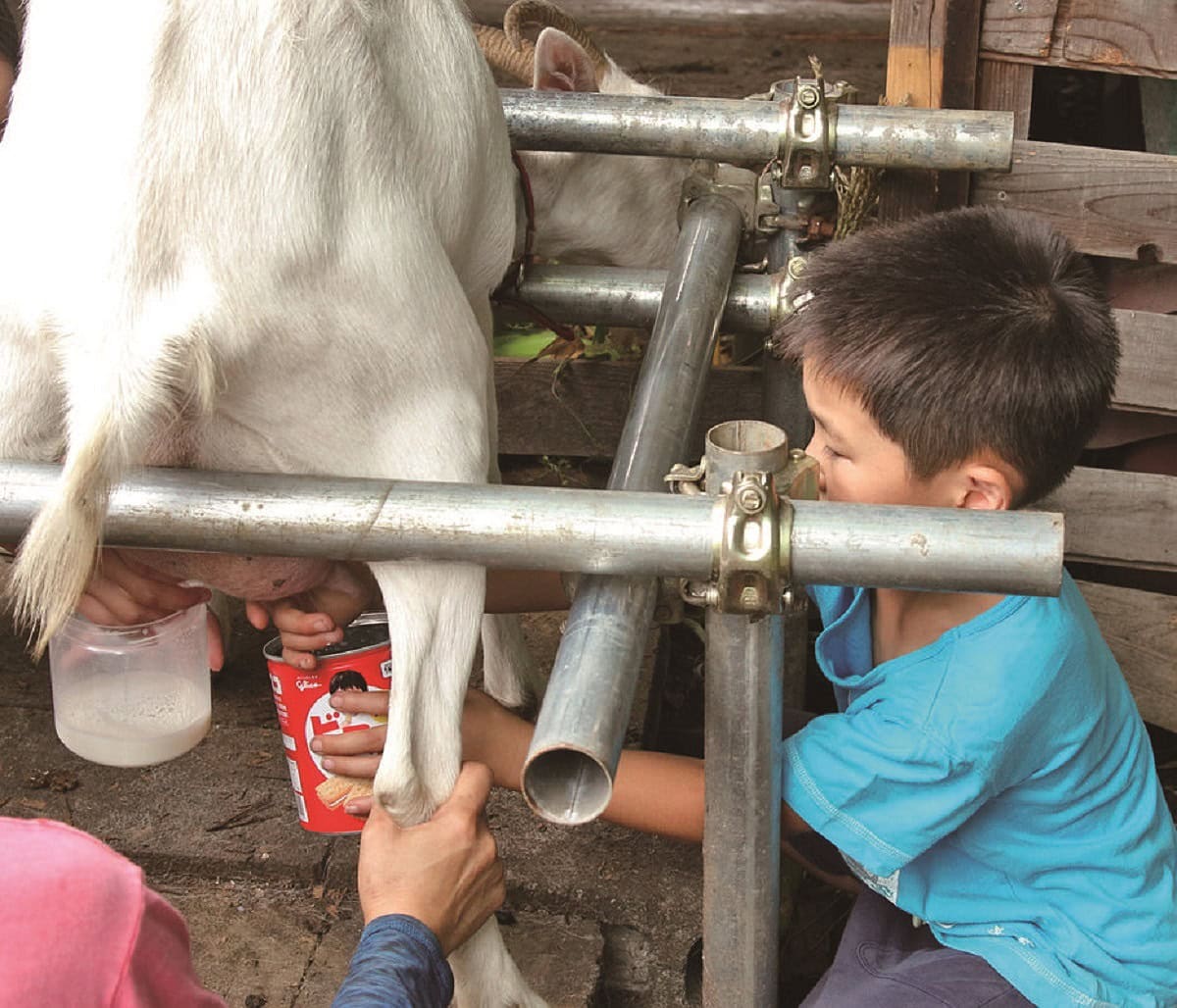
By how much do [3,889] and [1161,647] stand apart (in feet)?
7.64

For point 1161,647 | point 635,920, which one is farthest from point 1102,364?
point 1161,647

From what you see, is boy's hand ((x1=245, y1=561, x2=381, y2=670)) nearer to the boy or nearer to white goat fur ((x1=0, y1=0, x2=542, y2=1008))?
the boy

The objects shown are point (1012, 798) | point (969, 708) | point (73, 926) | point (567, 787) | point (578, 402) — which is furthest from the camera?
point (578, 402)

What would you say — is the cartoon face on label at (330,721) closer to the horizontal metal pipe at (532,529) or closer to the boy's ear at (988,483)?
the horizontal metal pipe at (532,529)

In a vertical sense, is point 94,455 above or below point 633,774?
above

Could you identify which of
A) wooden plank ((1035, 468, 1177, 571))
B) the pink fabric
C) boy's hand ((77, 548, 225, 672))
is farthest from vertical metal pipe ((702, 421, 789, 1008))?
wooden plank ((1035, 468, 1177, 571))

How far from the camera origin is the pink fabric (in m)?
0.81

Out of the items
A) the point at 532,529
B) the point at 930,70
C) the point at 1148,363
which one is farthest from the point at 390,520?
the point at 1148,363

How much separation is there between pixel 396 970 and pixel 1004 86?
166cm

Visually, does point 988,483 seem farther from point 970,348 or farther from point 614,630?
point 614,630

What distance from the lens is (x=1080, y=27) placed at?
216 centimetres

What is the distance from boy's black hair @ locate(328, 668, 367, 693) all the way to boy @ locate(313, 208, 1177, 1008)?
0.04 metres

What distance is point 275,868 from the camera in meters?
2.21

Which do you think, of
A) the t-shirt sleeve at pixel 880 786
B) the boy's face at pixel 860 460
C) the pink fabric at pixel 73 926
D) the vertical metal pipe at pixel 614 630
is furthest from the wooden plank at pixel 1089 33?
the pink fabric at pixel 73 926
